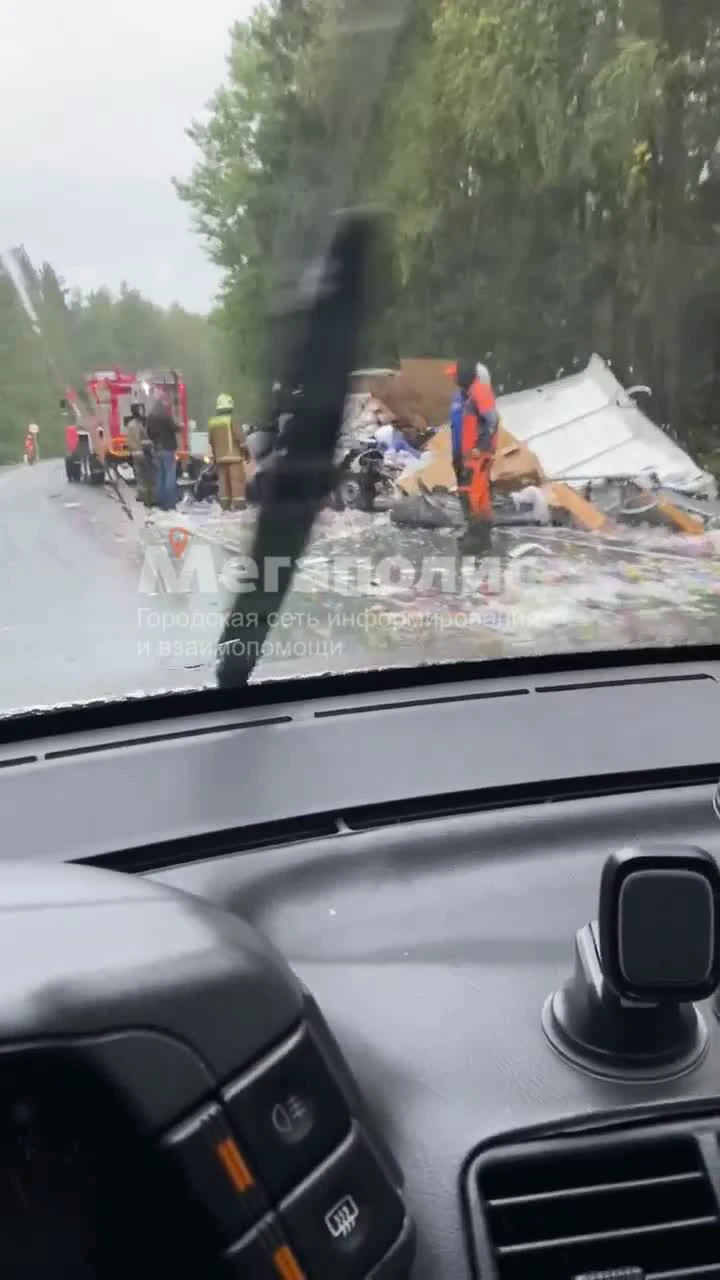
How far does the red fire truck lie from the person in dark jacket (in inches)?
0.8

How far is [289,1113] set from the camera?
5.43 ft

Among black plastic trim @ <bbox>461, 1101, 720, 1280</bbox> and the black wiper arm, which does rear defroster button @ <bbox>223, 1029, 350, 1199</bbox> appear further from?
the black wiper arm

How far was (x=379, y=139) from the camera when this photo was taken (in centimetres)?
284

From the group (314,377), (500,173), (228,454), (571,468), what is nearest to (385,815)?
(228,454)

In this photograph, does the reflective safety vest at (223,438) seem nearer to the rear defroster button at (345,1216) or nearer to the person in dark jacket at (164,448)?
the person in dark jacket at (164,448)

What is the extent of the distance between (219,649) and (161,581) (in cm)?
32

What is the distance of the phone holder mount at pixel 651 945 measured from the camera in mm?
2008

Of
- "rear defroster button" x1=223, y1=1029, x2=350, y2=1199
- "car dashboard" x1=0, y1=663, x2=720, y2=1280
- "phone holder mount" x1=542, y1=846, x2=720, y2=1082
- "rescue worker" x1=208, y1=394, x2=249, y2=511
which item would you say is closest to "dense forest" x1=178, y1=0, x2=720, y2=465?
"rescue worker" x1=208, y1=394, x2=249, y2=511

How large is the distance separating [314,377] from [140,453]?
2.30 feet

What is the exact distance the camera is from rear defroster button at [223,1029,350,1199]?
1584mm

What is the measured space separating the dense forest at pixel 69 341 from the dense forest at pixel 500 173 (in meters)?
0.14

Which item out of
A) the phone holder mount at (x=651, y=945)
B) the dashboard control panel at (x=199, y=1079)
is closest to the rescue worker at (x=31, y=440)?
the dashboard control panel at (x=199, y=1079)

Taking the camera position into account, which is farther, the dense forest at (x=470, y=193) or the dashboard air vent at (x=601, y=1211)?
the dense forest at (x=470, y=193)

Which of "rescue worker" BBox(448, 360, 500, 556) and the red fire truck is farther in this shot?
"rescue worker" BBox(448, 360, 500, 556)
